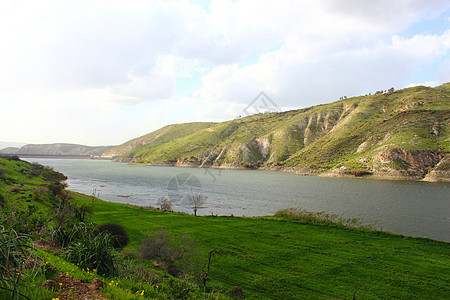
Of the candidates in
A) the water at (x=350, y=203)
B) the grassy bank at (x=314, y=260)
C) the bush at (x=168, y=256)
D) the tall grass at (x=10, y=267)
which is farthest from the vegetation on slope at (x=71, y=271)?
the water at (x=350, y=203)

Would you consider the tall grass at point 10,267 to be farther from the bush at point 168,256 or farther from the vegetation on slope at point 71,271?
the bush at point 168,256

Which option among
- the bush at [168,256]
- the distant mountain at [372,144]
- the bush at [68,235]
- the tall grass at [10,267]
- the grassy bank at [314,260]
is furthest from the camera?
the distant mountain at [372,144]

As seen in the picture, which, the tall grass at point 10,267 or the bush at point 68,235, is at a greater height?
the tall grass at point 10,267

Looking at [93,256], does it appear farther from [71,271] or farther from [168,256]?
[168,256]

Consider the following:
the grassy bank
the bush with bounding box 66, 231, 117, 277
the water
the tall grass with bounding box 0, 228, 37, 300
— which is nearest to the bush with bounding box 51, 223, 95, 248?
the bush with bounding box 66, 231, 117, 277

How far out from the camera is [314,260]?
23.2 m

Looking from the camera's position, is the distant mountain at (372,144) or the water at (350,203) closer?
the water at (350,203)

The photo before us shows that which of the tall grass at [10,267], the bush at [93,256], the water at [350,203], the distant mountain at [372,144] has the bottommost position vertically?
the water at [350,203]

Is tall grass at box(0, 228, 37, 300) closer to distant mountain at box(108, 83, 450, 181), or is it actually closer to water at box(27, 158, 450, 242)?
water at box(27, 158, 450, 242)

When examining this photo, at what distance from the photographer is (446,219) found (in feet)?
149

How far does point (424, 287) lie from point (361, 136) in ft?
446

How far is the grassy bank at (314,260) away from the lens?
1809 cm

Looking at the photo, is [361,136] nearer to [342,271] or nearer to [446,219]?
[446,219]

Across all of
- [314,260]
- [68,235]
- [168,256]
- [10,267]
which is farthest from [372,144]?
[10,267]
